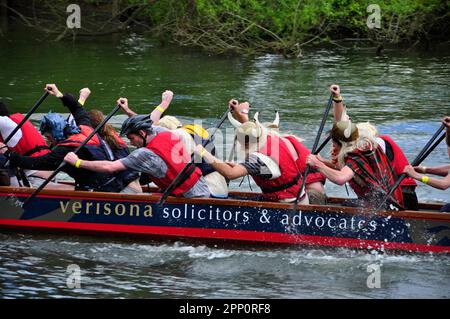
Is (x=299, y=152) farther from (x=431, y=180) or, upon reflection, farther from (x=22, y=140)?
(x=22, y=140)

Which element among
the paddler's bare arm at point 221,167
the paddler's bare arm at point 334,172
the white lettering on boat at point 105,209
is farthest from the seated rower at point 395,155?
the white lettering on boat at point 105,209

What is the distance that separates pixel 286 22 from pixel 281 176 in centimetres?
1287

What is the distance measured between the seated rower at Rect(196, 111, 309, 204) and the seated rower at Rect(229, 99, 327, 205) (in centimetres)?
16

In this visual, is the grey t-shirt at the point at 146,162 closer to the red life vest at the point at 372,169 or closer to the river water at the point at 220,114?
the river water at the point at 220,114

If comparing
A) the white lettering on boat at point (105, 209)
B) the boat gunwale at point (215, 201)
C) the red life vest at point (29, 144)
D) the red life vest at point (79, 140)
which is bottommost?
the white lettering on boat at point (105, 209)

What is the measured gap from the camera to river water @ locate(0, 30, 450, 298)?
962 cm

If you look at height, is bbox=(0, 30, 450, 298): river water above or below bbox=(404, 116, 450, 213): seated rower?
below

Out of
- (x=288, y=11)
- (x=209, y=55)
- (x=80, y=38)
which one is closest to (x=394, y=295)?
(x=288, y=11)

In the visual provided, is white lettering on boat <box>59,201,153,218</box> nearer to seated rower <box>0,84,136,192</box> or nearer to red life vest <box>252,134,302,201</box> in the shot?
seated rower <box>0,84,136,192</box>

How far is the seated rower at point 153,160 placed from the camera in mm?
10164

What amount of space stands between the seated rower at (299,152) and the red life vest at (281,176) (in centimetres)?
14

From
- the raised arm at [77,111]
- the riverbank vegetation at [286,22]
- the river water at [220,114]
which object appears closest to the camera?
the river water at [220,114]

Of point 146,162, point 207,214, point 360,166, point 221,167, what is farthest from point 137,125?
point 360,166

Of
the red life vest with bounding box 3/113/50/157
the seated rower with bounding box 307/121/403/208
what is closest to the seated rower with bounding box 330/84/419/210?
the seated rower with bounding box 307/121/403/208
